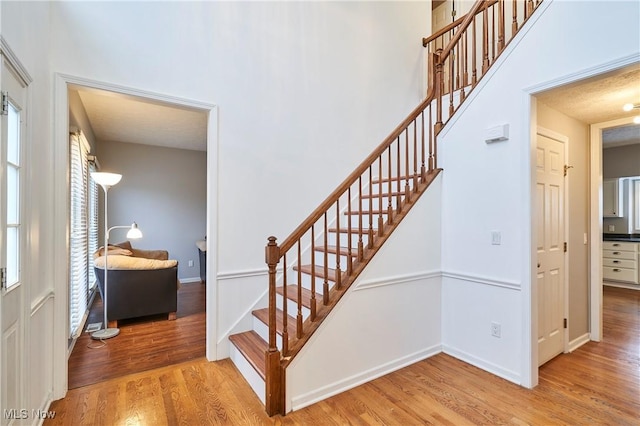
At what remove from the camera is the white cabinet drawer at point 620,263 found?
5535mm

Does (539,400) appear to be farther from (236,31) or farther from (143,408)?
(236,31)

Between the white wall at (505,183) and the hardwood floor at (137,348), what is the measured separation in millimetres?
2542

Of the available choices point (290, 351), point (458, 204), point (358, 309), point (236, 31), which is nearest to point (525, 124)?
point (458, 204)

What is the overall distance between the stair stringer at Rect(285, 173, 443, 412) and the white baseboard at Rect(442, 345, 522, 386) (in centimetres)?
13

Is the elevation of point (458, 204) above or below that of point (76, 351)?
above

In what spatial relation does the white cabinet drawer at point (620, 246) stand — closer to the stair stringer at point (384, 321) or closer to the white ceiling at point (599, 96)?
the white ceiling at point (599, 96)

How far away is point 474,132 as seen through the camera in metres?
2.79

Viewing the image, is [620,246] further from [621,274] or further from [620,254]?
[621,274]

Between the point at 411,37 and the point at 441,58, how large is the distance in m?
1.42

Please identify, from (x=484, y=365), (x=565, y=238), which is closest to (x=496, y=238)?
(x=565, y=238)

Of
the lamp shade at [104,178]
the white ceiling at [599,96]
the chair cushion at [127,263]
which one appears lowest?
the chair cushion at [127,263]

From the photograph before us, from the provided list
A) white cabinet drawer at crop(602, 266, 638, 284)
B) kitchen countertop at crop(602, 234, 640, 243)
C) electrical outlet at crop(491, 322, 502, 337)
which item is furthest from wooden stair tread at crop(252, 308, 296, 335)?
kitchen countertop at crop(602, 234, 640, 243)

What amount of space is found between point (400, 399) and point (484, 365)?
940mm

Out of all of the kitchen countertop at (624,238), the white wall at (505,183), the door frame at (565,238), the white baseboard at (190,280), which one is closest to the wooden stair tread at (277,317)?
the white wall at (505,183)
